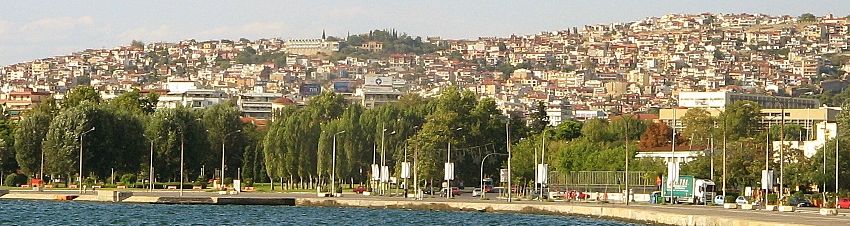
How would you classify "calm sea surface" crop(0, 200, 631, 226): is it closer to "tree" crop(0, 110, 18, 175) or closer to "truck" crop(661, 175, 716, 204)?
"truck" crop(661, 175, 716, 204)

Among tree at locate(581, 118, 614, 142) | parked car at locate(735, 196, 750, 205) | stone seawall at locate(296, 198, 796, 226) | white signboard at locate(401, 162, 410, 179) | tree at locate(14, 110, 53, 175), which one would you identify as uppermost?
tree at locate(581, 118, 614, 142)

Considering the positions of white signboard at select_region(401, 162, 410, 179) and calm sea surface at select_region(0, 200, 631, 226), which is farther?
white signboard at select_region(401, 162, 410, 179)

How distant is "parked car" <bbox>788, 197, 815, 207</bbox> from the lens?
72.6 meters

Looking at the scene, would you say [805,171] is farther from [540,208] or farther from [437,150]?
[540,208]

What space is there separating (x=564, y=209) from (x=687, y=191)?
9488 mm

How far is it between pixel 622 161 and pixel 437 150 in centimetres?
935

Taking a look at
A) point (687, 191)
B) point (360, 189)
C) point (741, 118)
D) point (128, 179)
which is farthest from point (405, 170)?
point (741, 118)

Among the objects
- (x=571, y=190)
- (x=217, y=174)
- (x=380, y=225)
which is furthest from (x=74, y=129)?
(x=380, y=225)

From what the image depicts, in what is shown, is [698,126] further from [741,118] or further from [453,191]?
[453,191]

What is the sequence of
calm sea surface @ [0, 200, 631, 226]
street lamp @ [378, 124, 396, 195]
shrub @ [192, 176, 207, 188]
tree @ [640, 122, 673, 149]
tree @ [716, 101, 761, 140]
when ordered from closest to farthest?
calm sea surface @ [0, 200, 631, 226] → street lamp @ [378, 124, 396, 195] → shrub @ [192, 176, 207, 188] → tree @ [716, 101, 761, 140] → tree @ [640, 122, 673, 149]

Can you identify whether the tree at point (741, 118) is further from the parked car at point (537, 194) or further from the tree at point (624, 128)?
the parked car at point (537, 194)

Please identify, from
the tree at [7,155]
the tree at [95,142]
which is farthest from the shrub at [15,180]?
the tree at [95,142]

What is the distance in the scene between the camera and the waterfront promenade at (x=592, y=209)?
52.2 metres

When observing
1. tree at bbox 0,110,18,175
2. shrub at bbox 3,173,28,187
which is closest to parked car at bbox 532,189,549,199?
shrub at bbox 3,173,28,187
